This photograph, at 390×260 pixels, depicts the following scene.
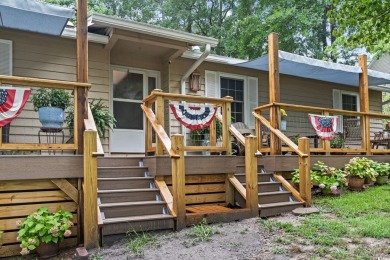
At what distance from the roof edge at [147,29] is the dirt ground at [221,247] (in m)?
3.84

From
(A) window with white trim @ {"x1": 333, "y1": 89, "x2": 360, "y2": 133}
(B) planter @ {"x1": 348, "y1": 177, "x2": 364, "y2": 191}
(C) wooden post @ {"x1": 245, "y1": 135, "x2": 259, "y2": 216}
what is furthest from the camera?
(A) window with white trim @ {"x1": 333, "y1": 89, "x2": 360, "y2": 133}

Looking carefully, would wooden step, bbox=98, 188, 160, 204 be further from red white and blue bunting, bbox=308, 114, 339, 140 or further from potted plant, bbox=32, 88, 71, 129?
red white and blue bunting, bbox=308, 114, 339, 140

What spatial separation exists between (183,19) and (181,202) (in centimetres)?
1612

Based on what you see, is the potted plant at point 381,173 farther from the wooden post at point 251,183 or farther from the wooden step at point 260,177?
the wooden post at point 251,183

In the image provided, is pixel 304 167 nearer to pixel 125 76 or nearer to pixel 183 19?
pixel 125 76

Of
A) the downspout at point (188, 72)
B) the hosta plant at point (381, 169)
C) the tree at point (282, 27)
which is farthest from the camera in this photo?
the tree at point (282, 27)

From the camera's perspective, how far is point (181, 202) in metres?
4.28

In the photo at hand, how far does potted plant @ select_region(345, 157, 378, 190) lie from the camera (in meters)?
6.62

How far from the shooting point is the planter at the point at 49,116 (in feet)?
14.8

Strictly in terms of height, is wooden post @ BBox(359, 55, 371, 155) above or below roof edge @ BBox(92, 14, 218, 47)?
below

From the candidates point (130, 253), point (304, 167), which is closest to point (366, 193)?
point (304, 167)

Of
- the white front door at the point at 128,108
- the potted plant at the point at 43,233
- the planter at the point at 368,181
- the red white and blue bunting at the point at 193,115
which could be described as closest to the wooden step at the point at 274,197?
the red white and blue bunting at the point at 193,115

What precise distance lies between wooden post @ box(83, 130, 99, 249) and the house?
11 millimetres

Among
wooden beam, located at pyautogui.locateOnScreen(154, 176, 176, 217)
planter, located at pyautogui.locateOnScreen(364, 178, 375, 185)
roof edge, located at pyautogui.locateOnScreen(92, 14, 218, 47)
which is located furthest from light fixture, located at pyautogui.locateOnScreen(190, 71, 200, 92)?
planter, located at pyautogui.locateOnScreen(364, 178, 375, 185)
